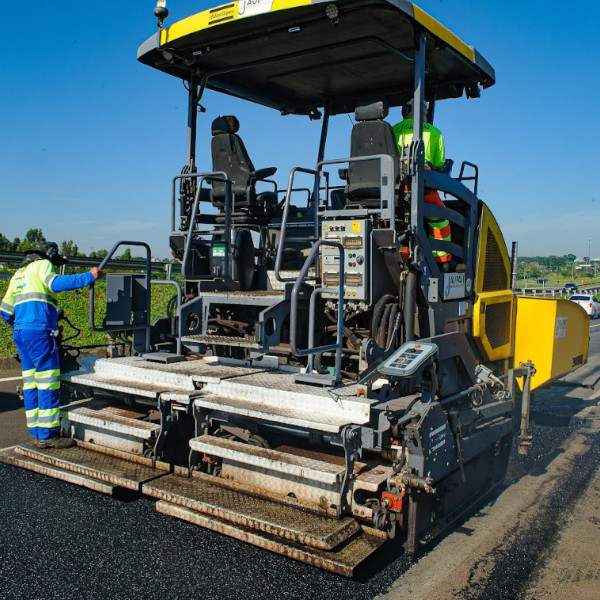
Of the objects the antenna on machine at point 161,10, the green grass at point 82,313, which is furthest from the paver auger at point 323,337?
the green grass at point 82,313

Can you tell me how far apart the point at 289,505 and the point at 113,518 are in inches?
50.0

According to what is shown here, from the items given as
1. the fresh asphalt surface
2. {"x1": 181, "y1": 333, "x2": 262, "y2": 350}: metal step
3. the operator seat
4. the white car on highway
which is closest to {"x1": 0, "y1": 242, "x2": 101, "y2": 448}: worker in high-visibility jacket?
the fresh asphalt surface

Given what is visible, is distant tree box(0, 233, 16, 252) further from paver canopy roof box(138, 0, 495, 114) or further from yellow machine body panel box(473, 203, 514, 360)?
yellow machine body panel box(473, 203, 514, 360)

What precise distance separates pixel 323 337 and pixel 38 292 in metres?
2.40

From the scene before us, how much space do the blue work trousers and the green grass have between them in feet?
18.0

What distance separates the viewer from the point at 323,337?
533cm

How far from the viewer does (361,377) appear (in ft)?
14.1

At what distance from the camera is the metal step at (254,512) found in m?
3.46

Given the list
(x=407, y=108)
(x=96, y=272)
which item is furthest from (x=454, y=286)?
(x=96, y=272)

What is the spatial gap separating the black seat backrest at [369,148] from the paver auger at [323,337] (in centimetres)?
2

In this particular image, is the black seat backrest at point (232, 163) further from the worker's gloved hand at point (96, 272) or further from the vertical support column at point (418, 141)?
the vertical support column at point (418, 141)

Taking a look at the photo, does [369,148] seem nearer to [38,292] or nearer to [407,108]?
[407,108]

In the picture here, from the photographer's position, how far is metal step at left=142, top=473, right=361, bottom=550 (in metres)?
3.46

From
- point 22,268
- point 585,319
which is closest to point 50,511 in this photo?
point 22,268
